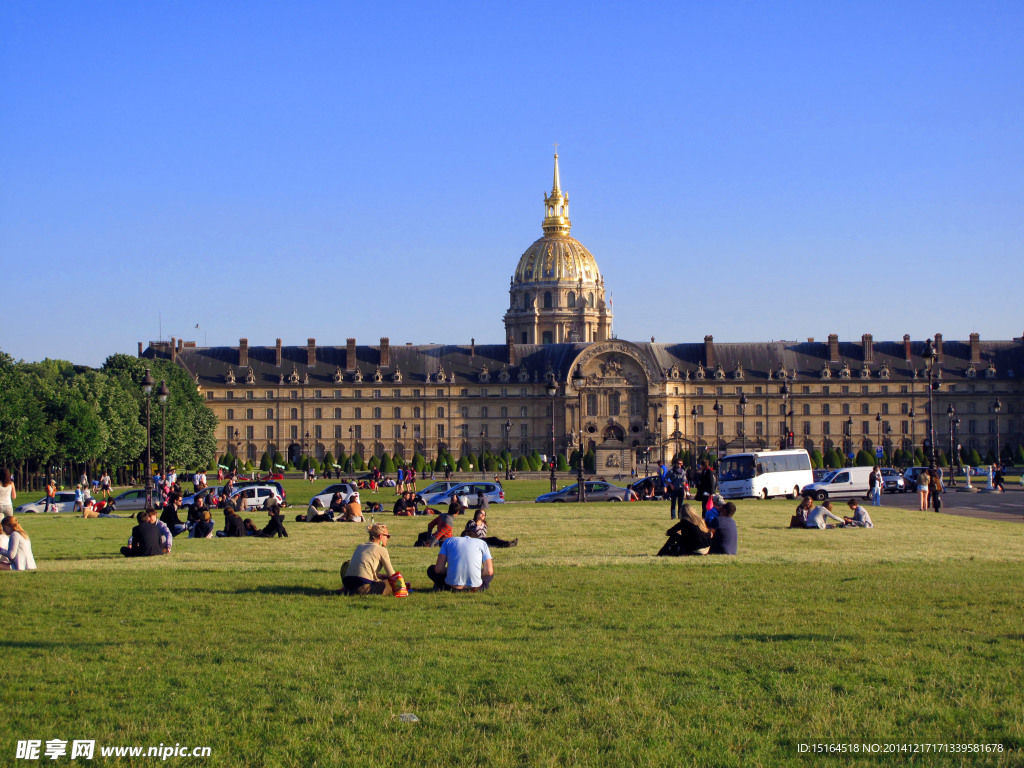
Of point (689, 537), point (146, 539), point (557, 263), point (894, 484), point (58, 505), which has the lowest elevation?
point (58, 505)

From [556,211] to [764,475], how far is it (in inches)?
5119

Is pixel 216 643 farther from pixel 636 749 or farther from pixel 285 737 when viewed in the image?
pixel 636 749

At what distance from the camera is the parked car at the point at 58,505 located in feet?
149

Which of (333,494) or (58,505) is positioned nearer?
(333,494)

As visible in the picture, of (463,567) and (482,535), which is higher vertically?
(463,567)

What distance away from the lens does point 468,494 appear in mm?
41000

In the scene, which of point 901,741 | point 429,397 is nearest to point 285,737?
point 901,741

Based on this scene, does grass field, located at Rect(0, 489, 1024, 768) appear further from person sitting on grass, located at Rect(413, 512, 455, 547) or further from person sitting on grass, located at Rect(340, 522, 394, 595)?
person sitting on grass, located at Rect(413, 512, 455, 547)

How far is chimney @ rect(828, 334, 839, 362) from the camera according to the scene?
4584 inches

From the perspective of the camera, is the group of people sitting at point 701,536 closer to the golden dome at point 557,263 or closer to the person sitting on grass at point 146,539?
the person sitting on grass at point 146,539

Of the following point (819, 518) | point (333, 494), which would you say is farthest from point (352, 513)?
point (819, 518)

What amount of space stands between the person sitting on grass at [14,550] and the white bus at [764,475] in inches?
1248

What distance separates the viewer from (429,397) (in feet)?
387

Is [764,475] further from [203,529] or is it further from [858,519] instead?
[203,529]
